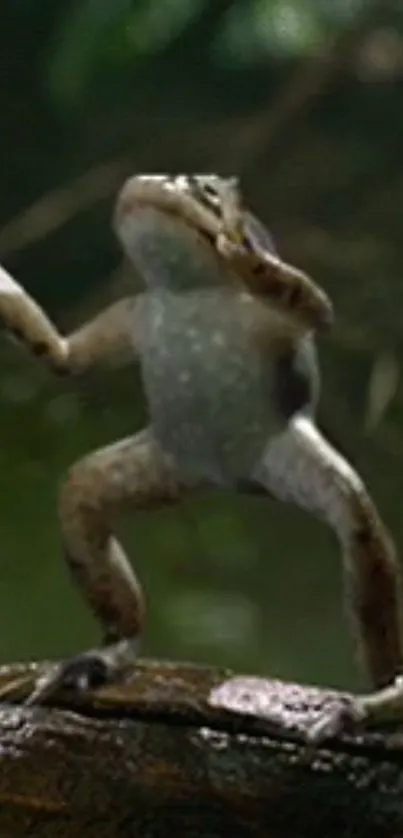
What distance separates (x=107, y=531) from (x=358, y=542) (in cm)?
9

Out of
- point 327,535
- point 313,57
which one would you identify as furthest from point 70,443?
point 313,57

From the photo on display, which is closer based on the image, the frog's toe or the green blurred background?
the frog's toe

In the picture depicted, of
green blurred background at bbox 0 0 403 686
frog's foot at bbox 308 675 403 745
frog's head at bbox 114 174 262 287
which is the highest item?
frog's head at bbox 114 174 262 287

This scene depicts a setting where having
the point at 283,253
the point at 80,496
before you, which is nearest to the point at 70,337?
the point at 80,496

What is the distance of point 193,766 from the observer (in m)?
0.50

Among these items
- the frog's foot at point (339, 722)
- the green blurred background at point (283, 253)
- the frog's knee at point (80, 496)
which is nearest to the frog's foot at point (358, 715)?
the frog's foot at point (339, 722)

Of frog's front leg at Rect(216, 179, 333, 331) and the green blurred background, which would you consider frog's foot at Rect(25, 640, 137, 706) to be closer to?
frog's front leg at Rect(216, 179, 333, 331)

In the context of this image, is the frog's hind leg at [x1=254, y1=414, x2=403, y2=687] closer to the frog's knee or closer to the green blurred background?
the frog's knee

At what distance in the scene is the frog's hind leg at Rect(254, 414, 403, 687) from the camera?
49 cm

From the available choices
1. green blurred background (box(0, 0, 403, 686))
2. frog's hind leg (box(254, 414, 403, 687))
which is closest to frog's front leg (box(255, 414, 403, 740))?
frog's hind leg (box(254, 414, 403, 687))

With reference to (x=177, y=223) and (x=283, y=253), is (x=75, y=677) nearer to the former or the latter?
(x=177, y=223)

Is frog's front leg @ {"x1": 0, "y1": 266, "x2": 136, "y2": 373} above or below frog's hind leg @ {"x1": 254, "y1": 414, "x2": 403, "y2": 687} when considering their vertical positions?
above

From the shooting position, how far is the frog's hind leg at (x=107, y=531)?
1.73 feet

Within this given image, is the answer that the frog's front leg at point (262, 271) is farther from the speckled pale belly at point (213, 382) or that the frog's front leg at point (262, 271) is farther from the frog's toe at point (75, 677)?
the frog's toe at point (75, 677)
